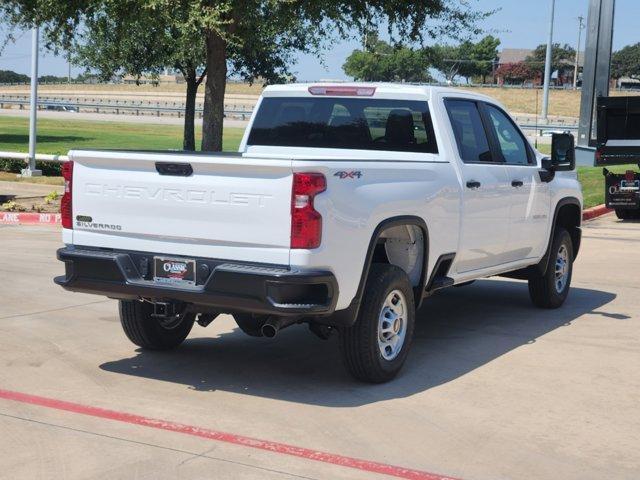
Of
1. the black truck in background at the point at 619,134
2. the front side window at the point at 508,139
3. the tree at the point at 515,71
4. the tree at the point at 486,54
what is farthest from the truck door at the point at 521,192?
the tree at the point at 515,71

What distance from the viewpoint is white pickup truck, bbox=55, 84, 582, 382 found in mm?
6113

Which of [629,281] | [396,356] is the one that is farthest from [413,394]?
[629,281]

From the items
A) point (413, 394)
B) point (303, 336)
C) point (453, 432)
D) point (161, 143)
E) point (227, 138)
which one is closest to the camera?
point (453, 432)

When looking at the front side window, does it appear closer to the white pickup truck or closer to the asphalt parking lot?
the white pickup truck

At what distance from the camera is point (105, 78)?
2905 centimetres

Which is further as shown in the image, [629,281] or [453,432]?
[629,281]

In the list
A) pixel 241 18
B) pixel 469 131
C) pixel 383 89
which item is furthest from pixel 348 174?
pixel 241 18

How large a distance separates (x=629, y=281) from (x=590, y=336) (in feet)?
11.2

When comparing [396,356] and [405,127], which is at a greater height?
[405,127]

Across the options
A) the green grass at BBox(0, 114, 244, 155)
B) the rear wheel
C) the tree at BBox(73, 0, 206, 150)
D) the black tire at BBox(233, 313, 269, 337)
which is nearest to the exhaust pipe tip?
the black tire at BBox(233, 313, 269, 337)

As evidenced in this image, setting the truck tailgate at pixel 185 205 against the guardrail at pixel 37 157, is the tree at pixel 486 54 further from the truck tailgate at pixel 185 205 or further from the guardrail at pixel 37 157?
the truck tailgate at pixel 185 205

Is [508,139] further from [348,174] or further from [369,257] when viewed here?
[348,174]

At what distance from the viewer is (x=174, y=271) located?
6457 mm

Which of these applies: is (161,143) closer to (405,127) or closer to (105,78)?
(105,78)
